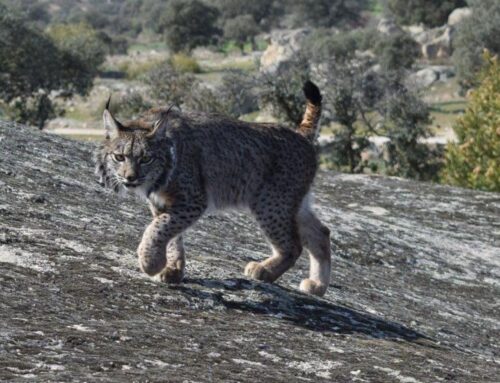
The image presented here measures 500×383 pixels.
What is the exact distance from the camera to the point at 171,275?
8102 mm

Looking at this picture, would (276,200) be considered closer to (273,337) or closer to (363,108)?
(273,337)

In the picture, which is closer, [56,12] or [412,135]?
[412,135]

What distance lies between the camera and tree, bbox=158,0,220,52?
108812 millimetres

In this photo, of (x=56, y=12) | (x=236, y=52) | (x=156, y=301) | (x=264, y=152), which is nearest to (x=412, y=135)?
(x=264, y=152)

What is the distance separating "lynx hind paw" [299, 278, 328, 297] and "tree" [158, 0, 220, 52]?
10078 centimetres

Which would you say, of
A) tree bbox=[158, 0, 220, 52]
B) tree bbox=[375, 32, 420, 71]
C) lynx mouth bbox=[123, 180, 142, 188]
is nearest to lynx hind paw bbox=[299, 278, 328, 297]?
lynx mouth bbox=[123, 180, 142, 188]

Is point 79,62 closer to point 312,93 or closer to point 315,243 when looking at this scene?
point 312,93

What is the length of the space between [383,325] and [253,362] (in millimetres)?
2276

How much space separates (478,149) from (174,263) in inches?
759

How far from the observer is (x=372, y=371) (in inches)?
261

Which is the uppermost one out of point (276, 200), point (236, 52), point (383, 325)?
point (236, 52)

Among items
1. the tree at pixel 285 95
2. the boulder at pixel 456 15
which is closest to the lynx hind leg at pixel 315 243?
the tree at pixel 285 95

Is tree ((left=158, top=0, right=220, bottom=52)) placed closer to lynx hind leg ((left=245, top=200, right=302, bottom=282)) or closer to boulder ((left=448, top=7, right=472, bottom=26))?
boulder ((left=448, top=7, right=472, bottom=26))

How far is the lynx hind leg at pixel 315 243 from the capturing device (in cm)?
985
